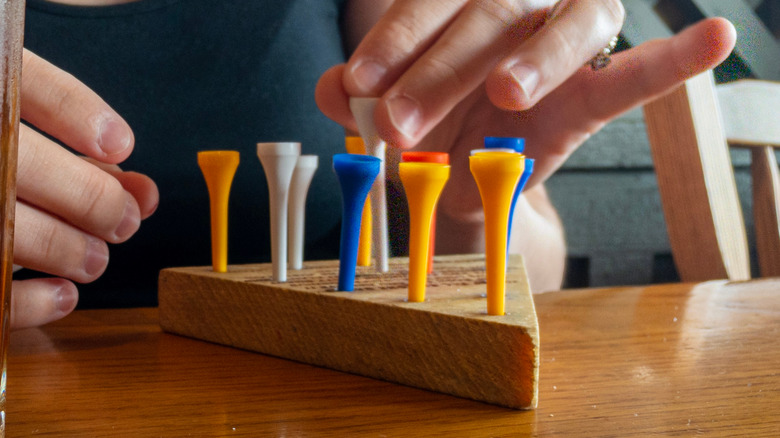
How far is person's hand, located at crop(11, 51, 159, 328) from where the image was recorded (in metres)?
0.39

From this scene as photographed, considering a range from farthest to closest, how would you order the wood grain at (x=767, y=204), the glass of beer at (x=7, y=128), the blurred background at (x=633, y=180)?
the blurred background at (x=633, y=180) < the wood grain at (x=767, y=204) < the glass of beer at (x=7, y=128)

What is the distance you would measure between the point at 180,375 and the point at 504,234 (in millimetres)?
161

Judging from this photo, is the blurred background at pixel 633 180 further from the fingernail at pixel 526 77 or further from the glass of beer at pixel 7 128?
the glass of beer at pixel 7 128

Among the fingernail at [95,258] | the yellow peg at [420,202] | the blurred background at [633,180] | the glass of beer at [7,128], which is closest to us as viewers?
the glass of beer at [7,128]

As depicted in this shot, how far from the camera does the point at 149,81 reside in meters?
0.70

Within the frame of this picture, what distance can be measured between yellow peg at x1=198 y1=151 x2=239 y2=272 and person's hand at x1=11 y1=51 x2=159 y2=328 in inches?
1.5

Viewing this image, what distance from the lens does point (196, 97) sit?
2.36 ft

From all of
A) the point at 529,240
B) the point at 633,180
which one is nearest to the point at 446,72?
the point at 529,240

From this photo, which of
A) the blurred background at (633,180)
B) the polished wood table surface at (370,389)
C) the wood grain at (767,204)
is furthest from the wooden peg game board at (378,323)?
the blurred background at (633,180)

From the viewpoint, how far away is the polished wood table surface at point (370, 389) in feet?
0.84

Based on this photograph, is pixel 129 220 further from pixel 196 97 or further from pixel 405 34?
pixel 196 97

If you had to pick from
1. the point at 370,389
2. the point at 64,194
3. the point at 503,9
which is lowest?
the point at 370,389

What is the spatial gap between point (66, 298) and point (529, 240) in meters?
0.49

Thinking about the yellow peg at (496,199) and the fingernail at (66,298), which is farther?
the fingernail at (66,298)
